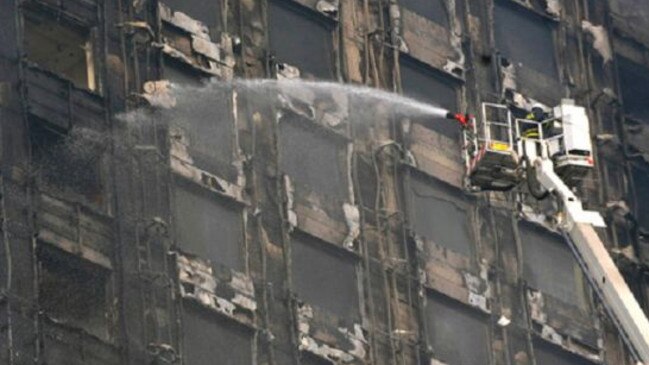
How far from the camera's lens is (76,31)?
158 feet

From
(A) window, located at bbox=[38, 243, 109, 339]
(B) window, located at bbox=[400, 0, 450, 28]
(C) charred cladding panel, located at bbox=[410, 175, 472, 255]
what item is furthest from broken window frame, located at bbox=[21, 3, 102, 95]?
(B) window, located at bbox=[400, 0, 450, 28]

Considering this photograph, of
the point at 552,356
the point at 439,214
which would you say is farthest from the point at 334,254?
the point at 552,356

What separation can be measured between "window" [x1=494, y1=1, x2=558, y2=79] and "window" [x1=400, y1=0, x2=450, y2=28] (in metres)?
1.55

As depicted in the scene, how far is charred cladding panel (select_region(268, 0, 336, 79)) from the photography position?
170 feet

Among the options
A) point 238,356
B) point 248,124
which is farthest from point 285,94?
point 238,356

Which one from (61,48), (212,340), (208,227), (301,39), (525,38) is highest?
(525,38)

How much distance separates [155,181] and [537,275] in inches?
367

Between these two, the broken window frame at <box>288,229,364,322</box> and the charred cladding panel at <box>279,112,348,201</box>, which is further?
the charred cladding panel at <box>279,112,348,201</box>

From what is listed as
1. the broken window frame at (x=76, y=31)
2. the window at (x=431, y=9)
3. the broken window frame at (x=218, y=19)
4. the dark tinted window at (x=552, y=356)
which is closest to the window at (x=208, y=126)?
the broken window frame at (x=218, y=19)

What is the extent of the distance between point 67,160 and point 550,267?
11.6m

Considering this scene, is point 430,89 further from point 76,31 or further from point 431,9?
point 76,31

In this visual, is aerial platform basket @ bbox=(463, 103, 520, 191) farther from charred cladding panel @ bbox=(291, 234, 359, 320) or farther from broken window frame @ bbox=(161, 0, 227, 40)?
broken window frame @ bbox=(161, 0, 227, 40)

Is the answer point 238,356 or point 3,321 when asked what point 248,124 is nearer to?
point 238,356

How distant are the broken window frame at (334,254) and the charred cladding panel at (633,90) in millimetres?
9309
